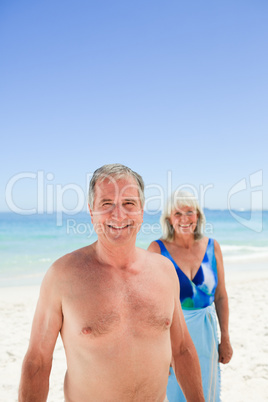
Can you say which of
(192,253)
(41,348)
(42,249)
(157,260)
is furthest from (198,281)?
(42,249)

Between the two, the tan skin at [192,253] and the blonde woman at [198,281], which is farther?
the tan skin at [192,253]

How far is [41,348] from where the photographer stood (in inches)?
55.9

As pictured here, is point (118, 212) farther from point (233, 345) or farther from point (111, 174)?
point (233, 345)

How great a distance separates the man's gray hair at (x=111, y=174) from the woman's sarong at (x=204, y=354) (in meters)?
1.53

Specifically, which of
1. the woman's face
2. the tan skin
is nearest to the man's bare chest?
the tan skin

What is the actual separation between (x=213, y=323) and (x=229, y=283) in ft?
26.6

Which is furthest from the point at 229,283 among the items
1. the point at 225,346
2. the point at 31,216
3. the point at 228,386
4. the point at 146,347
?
the point at 31,216

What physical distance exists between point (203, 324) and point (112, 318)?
1563mm

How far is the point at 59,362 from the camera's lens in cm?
499

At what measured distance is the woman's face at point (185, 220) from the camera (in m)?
3.18

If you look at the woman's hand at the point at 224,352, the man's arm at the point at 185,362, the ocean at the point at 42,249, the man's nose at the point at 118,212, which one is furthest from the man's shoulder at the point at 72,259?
the ocean at the point at 42,249

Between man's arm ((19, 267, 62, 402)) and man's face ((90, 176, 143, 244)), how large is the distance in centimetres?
36

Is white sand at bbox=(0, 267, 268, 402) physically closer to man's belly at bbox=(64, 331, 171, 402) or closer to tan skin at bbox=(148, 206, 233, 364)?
tan skin at bbox=(148, 206, 233, 364)

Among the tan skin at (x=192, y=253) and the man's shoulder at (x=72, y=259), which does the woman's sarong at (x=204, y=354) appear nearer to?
the tan skin at (x=192, y=253)
